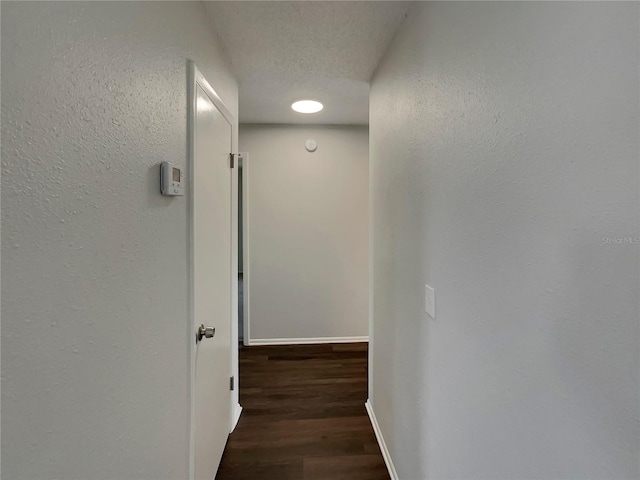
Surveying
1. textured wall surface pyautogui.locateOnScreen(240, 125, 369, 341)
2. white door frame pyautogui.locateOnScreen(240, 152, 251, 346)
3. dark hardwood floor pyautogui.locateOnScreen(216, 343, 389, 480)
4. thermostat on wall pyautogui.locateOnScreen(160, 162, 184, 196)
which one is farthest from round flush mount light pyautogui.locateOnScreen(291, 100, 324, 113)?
dark hardwood floor pyautogui.locateOnScreen(216, 343, 389, 480)

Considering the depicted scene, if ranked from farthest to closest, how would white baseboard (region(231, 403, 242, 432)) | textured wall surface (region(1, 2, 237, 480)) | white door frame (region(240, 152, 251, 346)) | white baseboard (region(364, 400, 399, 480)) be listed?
white door frame (region(240, 152, 251, 346)), white baseboard (region(231, 403, 242, 432)), white baseboard (region(364, 400, 399, 480)), textured wall surface (region(1, 2, 237, 480))

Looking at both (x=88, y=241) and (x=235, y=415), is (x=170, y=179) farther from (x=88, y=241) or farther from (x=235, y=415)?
(x=235, y=415)

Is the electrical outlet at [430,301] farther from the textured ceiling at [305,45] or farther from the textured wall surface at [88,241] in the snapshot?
the textured ceiling at [305,45]

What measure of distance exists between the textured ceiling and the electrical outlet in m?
1.26

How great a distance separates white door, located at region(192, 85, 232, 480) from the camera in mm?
1323

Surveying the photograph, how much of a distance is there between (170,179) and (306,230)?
2.37 metres

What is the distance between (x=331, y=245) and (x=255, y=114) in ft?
5.00

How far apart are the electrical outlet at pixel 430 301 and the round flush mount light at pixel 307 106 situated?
6.41ft

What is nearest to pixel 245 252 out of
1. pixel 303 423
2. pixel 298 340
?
pixel 298 340

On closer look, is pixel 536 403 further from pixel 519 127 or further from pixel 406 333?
pixel 406 333

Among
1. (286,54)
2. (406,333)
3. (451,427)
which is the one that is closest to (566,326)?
(451,427)

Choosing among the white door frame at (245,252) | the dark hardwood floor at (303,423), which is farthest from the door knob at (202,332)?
the white door frame at (245,252)

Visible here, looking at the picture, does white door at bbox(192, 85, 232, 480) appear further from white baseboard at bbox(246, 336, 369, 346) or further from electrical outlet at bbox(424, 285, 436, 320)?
white baseboard at bbox(246, 336, 369, 346)

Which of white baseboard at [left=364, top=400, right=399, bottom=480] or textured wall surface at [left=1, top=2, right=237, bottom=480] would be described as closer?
textured wall surface at [left=1, top=2, right=237, bottom=480]
